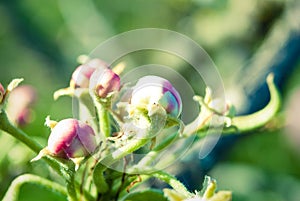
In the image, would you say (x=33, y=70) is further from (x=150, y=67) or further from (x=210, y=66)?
(x=210, y=66)

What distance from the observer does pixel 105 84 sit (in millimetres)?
1675

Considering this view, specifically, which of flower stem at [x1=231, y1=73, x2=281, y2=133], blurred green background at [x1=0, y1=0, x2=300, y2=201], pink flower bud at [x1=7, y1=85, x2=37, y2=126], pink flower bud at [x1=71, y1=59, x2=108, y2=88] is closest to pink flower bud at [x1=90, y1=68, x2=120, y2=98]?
pink flower bud at [x1=71, y1=59, x2=108, y2=88]

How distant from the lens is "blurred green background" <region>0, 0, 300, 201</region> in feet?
9.47

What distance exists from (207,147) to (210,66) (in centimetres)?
97

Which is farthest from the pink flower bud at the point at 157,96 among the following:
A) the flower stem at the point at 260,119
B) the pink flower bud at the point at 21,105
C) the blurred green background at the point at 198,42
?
the blurred green background at the point at 198,42

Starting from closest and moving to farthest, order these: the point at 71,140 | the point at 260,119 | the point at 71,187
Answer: the point at 71,140 → the point at 71,187 → the point at 260,119

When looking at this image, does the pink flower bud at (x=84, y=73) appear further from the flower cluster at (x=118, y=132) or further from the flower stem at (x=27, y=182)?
the flower stem at (x=27, y=182)

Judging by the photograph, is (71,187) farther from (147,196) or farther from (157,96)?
(157,96)

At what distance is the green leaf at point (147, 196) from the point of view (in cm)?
178

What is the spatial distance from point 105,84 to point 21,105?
690mm

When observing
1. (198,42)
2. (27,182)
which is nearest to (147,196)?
(27,182)

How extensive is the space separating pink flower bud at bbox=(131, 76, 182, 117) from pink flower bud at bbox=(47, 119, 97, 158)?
0.39ft

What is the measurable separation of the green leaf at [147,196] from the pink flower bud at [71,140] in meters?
0.20

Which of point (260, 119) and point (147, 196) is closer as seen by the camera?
point (147, 196)
